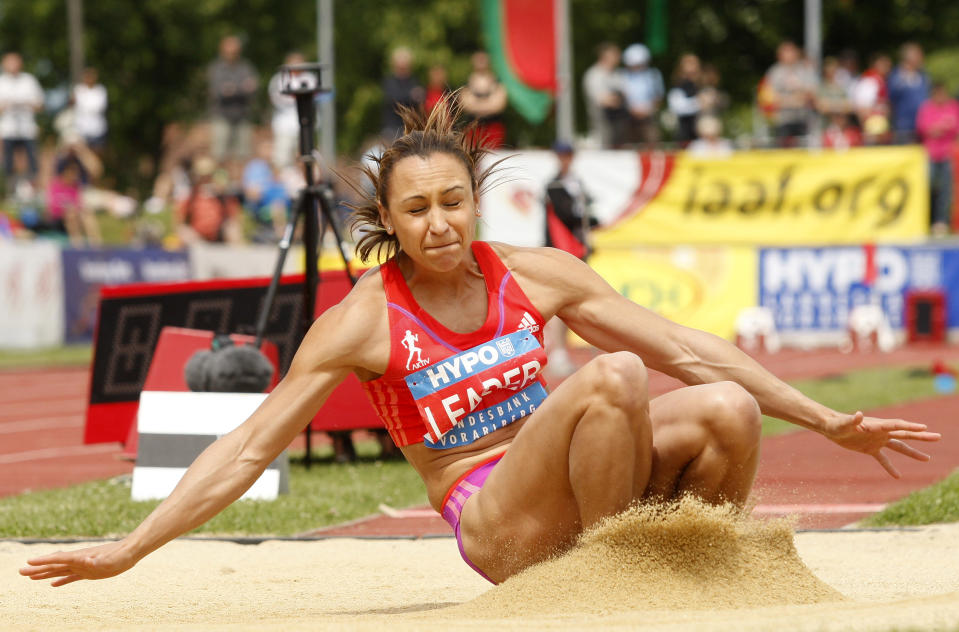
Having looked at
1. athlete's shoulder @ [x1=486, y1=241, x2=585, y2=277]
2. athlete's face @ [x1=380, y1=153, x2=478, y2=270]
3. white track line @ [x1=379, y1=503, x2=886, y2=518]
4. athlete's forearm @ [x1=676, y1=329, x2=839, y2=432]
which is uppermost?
athlete's face @ [x1=380, y1=153, x2=478, y2=270]

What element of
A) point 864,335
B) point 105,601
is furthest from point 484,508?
point 864,335

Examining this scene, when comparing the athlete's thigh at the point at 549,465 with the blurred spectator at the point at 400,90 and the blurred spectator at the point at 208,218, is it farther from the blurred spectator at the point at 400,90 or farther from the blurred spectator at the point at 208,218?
the blurred spectator at the point at 208,218

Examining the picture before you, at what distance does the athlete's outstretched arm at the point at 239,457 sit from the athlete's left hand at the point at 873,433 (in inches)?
57.1

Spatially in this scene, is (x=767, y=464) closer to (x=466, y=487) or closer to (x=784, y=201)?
(x=466, y=487)

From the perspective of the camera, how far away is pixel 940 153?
18.0 meters

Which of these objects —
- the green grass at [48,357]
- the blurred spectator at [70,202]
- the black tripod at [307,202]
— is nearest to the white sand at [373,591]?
the black tripod at [307,202]

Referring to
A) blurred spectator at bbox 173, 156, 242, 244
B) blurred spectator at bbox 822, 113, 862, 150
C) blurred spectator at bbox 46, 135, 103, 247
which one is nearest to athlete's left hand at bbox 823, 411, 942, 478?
blurred spectator at bbox 173, 156, 242, 244

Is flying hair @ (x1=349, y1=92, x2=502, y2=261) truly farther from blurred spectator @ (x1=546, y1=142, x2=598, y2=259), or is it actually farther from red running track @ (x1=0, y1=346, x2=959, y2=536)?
blurred spectator @ (x1=546, y1=142, x2=598, y2=259)

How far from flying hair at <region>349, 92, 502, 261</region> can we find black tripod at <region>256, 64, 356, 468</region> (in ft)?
9.73

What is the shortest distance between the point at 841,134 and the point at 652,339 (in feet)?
51.6

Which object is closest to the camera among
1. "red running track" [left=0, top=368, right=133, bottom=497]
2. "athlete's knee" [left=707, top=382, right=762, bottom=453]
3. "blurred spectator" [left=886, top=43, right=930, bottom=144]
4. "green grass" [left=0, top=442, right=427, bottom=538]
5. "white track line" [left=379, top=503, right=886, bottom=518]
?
"athlete's knee" [left=707, top=382, right=762, bottom=453]

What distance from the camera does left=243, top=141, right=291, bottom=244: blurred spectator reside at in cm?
2036

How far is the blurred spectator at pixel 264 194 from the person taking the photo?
2036 cm

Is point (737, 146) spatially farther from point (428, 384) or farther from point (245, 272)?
point (428, 384)
